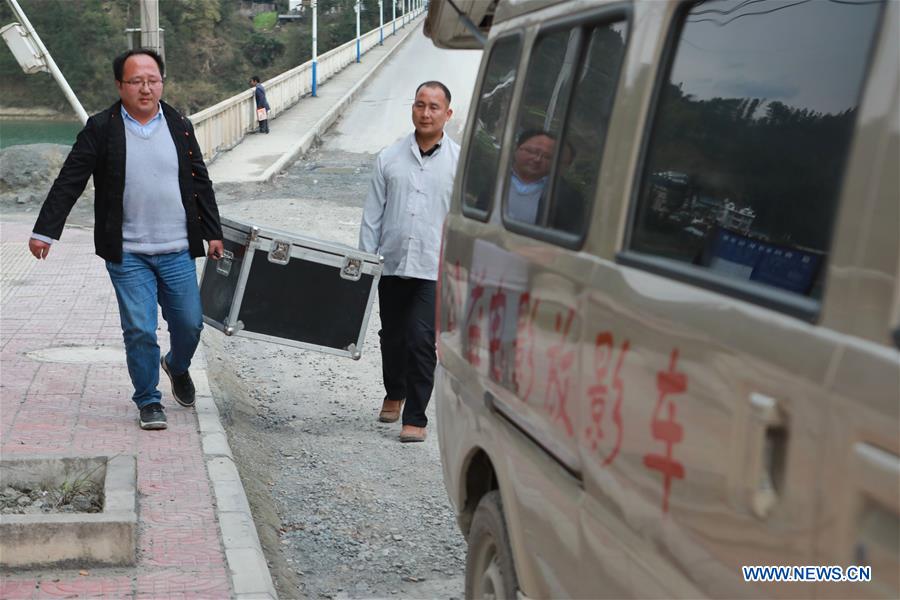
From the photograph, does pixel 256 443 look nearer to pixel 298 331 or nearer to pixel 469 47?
pixel 298 331

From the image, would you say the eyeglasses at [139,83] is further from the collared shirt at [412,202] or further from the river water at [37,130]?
the river water at [37,130]

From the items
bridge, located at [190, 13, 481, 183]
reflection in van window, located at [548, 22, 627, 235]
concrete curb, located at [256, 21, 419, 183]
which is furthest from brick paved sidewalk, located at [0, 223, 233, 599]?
concrete curb, located at [256, 21, 419, 183]

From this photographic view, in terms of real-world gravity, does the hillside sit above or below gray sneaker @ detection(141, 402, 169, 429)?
below

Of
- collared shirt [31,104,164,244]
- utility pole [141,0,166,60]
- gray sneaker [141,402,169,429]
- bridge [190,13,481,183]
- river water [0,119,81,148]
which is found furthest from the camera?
river water [0,119,81,148]

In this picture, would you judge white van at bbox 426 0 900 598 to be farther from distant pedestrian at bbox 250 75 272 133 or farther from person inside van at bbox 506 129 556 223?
distant pedestrian at bbox 250 75 272 133

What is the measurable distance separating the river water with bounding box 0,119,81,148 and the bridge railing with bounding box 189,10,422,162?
2536cm

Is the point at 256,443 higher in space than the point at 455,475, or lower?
lower

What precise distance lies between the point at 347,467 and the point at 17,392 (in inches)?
91.5

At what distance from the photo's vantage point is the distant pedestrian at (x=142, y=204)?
6730 millimetres

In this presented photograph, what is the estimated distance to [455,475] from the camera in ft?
13.9

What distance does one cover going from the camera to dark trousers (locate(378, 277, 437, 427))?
7.37 m

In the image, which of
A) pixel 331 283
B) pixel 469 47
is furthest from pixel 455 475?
pixel 331 283

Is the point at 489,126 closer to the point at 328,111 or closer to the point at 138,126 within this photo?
the point at 138,126

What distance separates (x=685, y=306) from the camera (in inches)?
94.3
